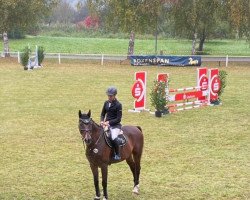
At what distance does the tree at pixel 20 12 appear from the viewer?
126 feet

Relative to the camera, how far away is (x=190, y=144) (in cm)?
1354

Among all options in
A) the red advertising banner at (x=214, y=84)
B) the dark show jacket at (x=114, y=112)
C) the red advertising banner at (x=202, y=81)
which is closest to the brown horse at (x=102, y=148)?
the dark show jacket at (x=114, y=112)

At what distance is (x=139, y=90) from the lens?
59.5ft

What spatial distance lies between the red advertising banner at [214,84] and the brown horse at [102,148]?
11.3 metres

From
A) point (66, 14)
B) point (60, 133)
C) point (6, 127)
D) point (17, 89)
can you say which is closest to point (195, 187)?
point (60, 133)

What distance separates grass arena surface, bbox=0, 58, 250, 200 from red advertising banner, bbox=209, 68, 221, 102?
81 centimetres

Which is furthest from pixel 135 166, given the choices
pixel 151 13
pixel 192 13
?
pixel 151 13

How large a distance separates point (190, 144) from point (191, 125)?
265cm

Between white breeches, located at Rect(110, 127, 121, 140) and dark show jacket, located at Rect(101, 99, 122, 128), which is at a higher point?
dark show jacket, located at Rect(101, 99, 122, 128)

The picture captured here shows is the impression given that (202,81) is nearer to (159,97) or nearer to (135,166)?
(159,97)

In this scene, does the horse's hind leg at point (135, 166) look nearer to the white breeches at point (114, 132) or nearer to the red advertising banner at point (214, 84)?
the white breeches at point (114, 132)

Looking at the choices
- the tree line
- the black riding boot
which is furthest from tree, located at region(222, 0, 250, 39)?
the black riding boot

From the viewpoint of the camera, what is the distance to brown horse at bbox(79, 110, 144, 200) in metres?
7.83

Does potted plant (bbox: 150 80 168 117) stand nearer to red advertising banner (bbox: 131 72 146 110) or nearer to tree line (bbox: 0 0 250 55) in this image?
red advertising banner (bbox: 131 72 146 110)
